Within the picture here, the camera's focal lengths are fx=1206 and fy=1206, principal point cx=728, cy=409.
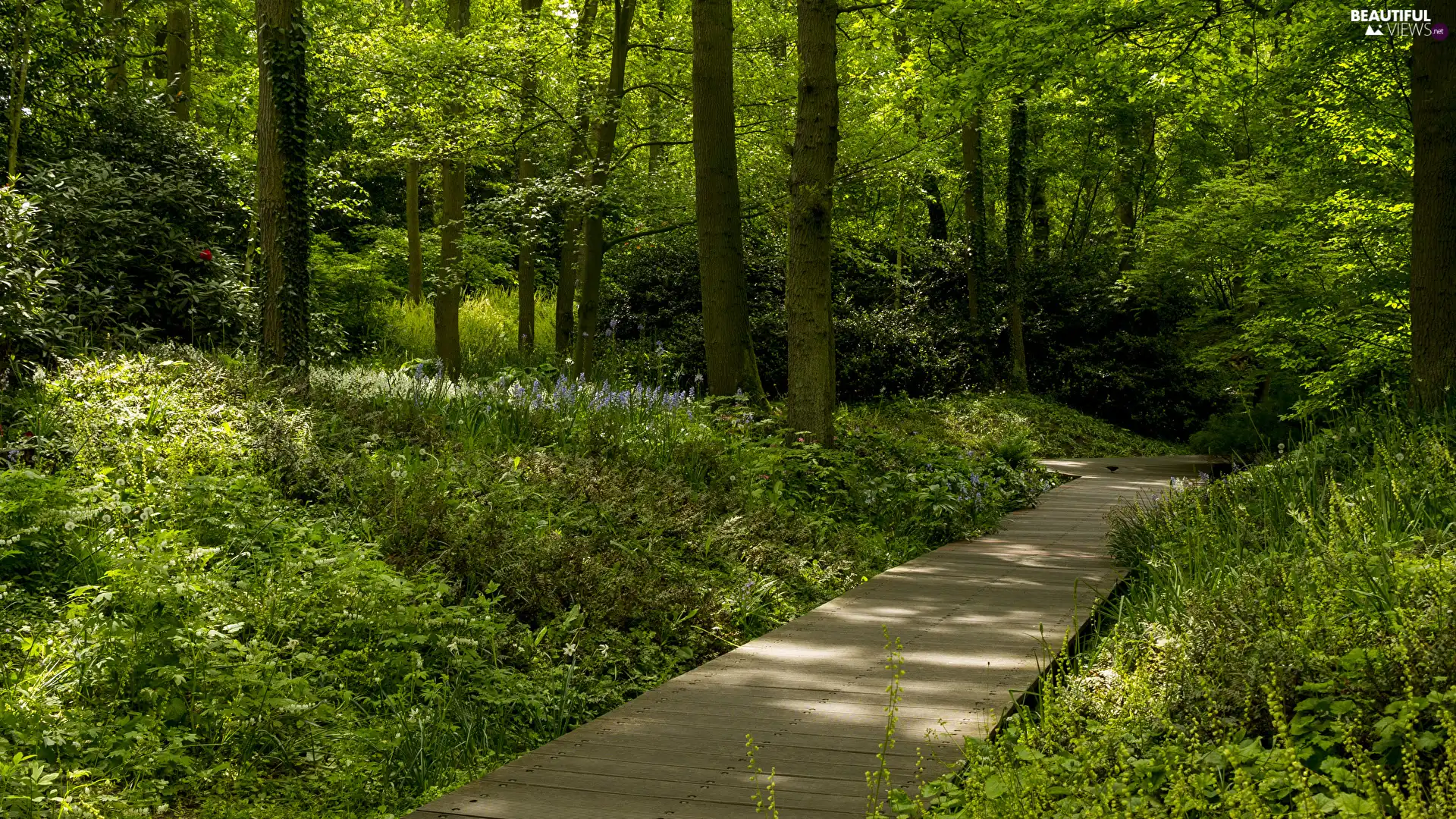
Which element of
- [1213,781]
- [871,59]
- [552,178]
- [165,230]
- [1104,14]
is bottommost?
[1213,781]

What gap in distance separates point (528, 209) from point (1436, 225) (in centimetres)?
1143

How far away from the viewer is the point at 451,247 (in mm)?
17281

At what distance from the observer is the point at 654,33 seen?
1653 cm

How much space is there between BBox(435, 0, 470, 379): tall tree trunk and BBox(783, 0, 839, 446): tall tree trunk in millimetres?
5574

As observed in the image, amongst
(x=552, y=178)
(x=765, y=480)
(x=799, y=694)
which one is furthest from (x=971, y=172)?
(x=799, y=694)

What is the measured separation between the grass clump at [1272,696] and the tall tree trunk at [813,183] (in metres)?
5.43

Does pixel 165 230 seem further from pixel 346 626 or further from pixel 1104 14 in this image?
pixel 1104 14

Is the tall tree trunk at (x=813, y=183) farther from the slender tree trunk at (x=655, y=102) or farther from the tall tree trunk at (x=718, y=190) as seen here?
the slender tree trunk at (x=655, y=102)

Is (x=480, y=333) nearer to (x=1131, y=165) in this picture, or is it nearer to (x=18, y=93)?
(x=18, y=93)

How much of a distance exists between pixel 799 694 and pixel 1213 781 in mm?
2153

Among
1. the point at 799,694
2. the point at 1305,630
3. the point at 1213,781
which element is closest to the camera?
the point at 1213,781

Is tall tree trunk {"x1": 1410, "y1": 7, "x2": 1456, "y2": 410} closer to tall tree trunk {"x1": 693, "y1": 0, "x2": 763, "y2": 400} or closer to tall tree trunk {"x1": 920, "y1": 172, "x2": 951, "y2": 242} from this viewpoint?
tall tree trunk {"x1": 693, "y1": 0, "x2": 763, "y2": 400}

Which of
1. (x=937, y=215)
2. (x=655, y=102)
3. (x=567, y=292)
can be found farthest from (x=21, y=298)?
(x=937, y=215)

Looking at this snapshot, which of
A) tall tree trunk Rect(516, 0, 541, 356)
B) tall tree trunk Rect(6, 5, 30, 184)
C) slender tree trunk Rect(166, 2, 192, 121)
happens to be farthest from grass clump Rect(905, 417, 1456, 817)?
slender tree trunk Rect(166, 2, 192, 121)
